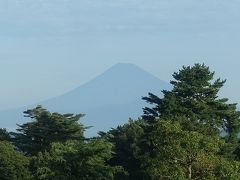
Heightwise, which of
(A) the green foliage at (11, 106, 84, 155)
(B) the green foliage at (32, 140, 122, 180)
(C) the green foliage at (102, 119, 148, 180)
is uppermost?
(A) the green foliage at (11, 106, 84, 155)

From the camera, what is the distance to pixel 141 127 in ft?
125

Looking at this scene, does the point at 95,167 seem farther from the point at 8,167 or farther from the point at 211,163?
the point at 211,163

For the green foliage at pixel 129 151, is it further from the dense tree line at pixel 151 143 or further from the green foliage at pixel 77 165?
the green foliage at pixel 77 165

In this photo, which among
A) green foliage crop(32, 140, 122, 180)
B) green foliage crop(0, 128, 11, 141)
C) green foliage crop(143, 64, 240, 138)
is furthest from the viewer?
green foliage crop(0, 128, 11, 141)

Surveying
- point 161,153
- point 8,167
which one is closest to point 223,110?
point 8,167

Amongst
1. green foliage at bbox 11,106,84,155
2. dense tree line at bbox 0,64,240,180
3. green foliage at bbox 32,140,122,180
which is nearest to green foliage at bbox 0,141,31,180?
dense tree line at bbox 0,64,240,180

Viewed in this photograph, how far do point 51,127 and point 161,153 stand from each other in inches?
764

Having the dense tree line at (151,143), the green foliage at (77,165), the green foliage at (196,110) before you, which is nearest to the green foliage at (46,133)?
the dense tree line at (151,143)

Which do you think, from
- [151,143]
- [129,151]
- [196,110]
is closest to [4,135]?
[129,151]

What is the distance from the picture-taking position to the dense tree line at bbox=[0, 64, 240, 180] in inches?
818

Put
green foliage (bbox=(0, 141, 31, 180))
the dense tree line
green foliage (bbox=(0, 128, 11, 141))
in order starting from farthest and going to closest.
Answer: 1. green foliage (bbox=(0, 128, 11, 141))
2. green foliage (bbox=(0, 141, 31, 180))
3. the dense tree line

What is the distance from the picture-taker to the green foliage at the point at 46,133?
39.2 metres

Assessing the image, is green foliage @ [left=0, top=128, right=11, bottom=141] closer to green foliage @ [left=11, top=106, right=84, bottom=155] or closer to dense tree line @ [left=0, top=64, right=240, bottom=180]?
dense tree line @ [left=0, top=64, right=240, bottom=180]

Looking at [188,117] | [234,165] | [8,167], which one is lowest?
[234,165]
